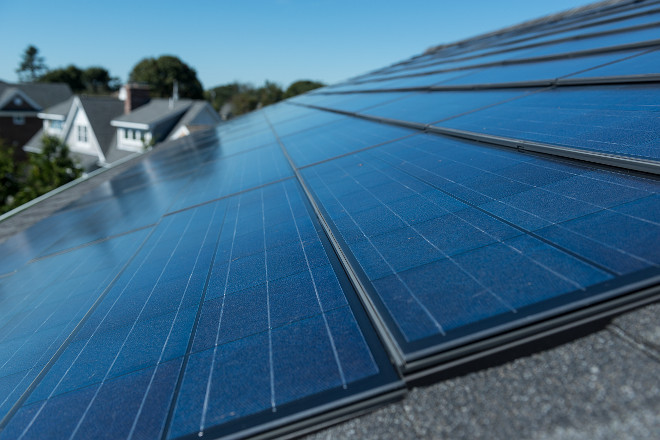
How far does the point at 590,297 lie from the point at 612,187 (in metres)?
1.13

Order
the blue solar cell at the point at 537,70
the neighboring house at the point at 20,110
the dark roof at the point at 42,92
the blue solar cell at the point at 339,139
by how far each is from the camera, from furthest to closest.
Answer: the dark roof at the point at 42,92, the neighboring house at the point at 20,110, the blue solar cell at the point at 339,139, the blue solar cell at the point at 537,70

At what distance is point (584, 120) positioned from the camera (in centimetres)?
376

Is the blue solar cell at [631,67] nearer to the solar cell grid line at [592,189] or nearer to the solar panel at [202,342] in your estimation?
the solar cell grid line at [592,189]

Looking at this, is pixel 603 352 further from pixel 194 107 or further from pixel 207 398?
pixel 194 107

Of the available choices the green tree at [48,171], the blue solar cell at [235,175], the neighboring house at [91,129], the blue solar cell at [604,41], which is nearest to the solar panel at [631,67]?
the blue solar cell at [604,41]

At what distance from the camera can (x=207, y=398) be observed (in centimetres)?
190

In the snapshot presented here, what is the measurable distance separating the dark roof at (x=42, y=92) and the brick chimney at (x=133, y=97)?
17691mm

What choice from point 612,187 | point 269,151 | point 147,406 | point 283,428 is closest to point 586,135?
point 612,187

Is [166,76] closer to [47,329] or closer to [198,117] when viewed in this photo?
[198,117]

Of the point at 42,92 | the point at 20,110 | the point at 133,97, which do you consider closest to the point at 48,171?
the point at 133,97

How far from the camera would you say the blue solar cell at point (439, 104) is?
5.98 m

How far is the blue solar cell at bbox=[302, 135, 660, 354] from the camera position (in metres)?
1.76

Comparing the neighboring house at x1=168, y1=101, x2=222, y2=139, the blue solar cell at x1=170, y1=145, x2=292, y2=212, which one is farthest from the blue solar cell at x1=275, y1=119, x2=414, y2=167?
the neighboring house at x1=168, y1=101, x2=222, y2=139

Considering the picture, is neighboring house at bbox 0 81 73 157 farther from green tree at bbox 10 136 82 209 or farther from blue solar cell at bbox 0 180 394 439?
blue solar cell at bbox 0 180 394 439
